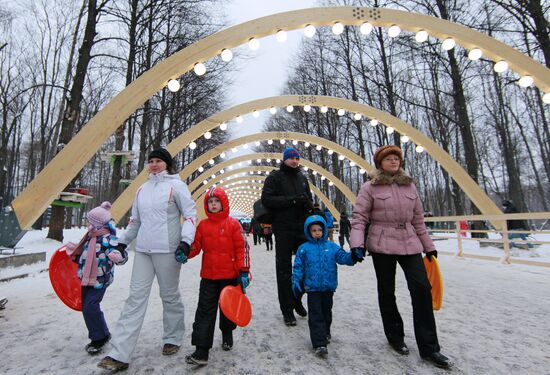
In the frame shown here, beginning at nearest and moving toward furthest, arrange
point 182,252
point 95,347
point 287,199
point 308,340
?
point 182,252 < point 95,347 < point 308,340 < point 287,199

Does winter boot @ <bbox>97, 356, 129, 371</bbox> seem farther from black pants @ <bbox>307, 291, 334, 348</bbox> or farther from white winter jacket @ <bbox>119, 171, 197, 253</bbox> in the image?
black pants @ <bbox>307, 291, 334, 348</bbox>

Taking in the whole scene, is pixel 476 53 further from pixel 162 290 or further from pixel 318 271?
pixel 162 290

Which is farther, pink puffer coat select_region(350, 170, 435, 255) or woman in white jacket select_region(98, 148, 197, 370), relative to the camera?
pink puffer coat select_region(350, 170, 435, 255)

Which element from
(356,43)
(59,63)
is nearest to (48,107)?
(59,63)

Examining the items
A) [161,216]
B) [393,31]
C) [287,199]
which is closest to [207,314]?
[161,216]

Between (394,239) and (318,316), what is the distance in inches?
38.3

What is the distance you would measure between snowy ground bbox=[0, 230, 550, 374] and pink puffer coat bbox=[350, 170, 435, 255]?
3.06 feet

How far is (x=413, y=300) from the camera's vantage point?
2.66 m

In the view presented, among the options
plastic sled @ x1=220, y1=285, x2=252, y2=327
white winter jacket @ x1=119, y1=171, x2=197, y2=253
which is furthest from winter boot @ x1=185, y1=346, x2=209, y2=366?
white winter jacket @ x1=119, y1=171, x2=197, y2=253

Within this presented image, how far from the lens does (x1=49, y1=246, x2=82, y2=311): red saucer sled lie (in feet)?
9.84

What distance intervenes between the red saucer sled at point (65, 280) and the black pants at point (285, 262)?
206cm

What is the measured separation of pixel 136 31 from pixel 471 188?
14236 millimetres

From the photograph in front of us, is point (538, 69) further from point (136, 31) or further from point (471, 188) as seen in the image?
point (136, 31)

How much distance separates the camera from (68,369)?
2.44 meters
